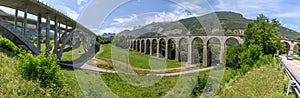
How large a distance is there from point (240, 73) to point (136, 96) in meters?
10.3

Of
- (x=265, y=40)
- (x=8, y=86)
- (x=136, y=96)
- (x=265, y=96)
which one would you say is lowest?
(x=136, y=96)

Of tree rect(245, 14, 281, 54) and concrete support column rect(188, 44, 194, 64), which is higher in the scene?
tree rect(245, 14, 281, 54)

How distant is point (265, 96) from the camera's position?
10359 millimetres

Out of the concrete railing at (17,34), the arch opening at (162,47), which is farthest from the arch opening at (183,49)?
the concrete railing at (17,34)

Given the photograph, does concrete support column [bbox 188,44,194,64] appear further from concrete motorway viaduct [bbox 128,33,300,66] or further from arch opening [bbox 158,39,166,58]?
arch opening [bbox 158,39,166,58]

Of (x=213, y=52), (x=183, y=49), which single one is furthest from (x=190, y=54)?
(x=183, y=49)

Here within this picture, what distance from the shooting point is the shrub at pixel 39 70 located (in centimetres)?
898

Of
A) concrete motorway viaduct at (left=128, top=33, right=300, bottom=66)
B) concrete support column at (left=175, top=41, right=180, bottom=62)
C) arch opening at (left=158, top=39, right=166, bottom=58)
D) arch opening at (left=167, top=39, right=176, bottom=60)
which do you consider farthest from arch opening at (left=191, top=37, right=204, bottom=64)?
arch opening at (left=158, top=39, right=166, bottom=58)

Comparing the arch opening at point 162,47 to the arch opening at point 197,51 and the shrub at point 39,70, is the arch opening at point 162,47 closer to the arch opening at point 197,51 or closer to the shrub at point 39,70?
the arch opening at point 197,51

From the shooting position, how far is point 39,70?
9195 millimetres

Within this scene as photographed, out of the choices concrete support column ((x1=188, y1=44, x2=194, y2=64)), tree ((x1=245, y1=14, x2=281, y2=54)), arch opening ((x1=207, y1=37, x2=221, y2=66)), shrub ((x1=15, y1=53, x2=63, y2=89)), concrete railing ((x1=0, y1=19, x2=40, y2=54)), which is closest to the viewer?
shrub ((x1=15, y1=53, x2=63, y2=89))

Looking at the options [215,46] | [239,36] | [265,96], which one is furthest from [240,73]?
[215,46]

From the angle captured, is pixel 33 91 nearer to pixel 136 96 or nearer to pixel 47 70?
pixel 47 70

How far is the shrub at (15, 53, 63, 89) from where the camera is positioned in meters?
8.98
